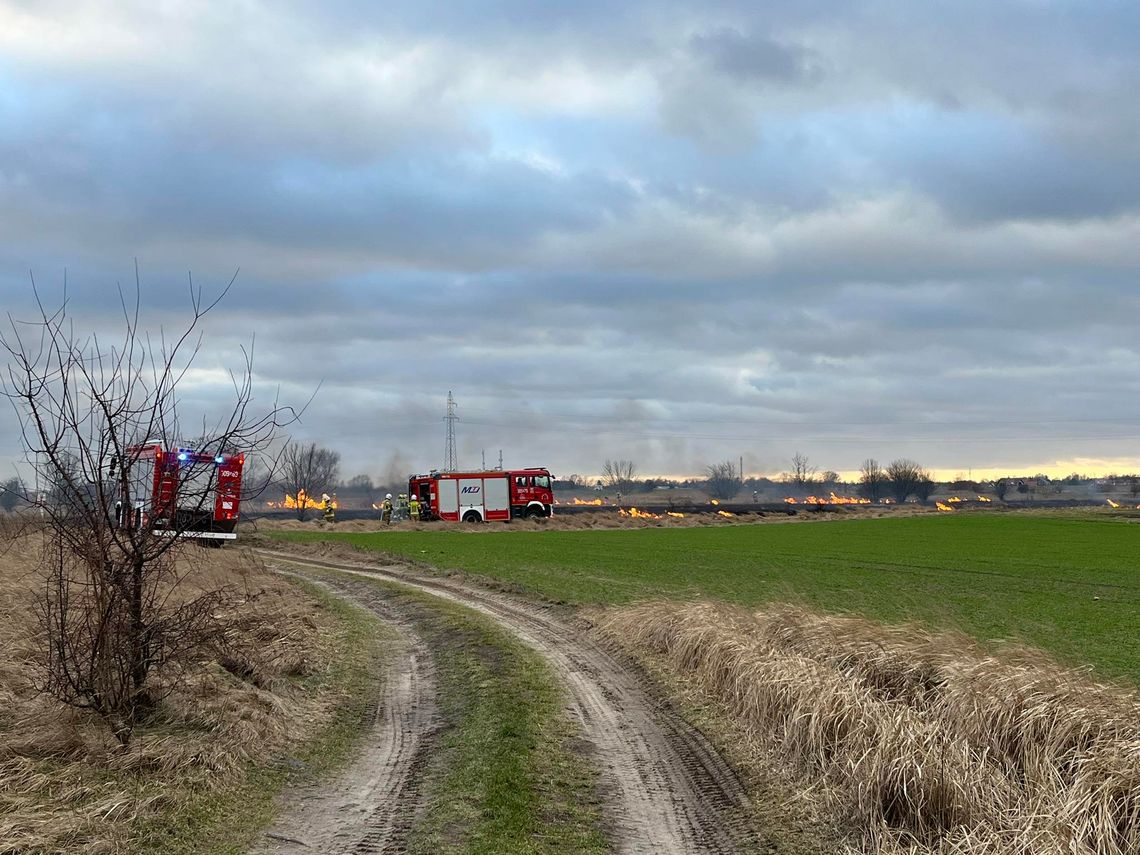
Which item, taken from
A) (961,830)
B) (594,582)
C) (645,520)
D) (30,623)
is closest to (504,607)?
(594,582)

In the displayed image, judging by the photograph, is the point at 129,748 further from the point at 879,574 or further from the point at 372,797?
the point at 879,574

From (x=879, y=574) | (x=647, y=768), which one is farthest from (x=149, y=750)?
(x=879, y=574)

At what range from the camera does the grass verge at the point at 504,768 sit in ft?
22.1

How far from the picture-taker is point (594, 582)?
26.0 metres

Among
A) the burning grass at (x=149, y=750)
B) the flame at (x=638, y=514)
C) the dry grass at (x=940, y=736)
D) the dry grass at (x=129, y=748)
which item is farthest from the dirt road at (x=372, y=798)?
the flame at (x=638, y=514)

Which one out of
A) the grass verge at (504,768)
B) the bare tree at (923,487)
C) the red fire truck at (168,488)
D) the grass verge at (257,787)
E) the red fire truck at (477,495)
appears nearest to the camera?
the grass verge at (257,787)

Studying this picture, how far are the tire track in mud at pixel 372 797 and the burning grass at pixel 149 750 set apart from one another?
1.46 feet

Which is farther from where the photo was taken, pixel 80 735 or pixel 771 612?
pixel 771 612

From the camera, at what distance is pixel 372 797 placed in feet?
25.1

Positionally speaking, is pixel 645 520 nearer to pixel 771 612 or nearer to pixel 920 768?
pixel 771 612

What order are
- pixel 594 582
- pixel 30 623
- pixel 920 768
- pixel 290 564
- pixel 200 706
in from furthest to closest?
pixel 290 564 < pixel 594 582 < pixel 30 623 < pixel 200 706 < pixel 920 768

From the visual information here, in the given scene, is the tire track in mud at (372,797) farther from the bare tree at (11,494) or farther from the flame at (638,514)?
the flame at (638,514)

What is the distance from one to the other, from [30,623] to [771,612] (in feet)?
32.9

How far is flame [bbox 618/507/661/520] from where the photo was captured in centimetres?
8238
